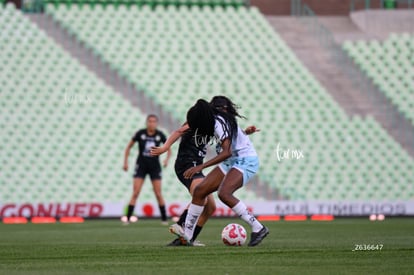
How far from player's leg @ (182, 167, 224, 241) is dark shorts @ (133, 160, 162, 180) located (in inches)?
305

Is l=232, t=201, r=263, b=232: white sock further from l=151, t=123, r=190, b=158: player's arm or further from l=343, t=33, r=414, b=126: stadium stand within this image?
l=343, t=33, r=414, b=126: stadium stand

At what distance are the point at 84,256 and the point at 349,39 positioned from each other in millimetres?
21618

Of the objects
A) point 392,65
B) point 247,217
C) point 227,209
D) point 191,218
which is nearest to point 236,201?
point 247,217

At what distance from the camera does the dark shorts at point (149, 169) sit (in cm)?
2052

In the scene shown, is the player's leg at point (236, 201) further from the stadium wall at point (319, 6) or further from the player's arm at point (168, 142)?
the stadium wall at point (319, 6)

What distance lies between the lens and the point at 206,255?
11.1 metres

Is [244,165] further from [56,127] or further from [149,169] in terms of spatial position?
[56,127]

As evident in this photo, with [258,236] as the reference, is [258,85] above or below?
below

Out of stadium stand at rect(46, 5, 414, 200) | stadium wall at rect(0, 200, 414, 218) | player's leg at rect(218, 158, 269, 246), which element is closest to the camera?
player's leg at rect(218, 158, 269, 246)

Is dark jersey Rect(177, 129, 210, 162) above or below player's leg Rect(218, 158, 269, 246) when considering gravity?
above

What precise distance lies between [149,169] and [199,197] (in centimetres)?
797

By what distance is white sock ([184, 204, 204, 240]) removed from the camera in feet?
41.6

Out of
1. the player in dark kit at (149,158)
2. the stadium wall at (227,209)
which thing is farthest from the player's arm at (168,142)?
the stadium wall at (227,209)

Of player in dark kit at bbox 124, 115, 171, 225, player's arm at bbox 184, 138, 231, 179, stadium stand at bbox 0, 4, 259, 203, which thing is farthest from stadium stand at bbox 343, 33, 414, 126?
player's arm at bbox 184, 138, 231, 179
